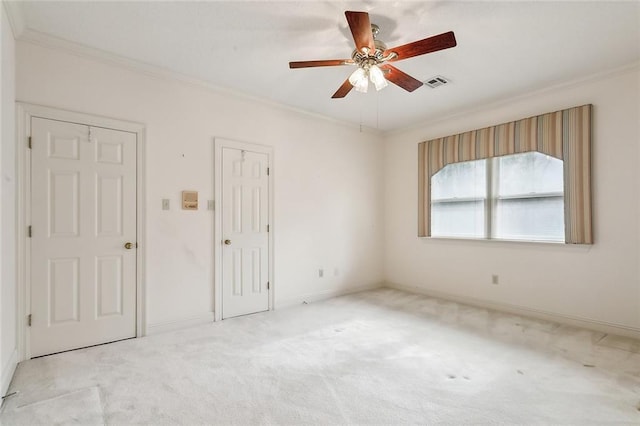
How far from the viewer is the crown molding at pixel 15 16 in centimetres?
229

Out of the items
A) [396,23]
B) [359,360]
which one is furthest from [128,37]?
[359,360]

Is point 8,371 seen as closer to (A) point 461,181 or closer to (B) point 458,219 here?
(B) point 458,219

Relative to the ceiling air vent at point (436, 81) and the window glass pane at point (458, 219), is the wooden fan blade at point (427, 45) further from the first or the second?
the window glass pane at point (458, 219)

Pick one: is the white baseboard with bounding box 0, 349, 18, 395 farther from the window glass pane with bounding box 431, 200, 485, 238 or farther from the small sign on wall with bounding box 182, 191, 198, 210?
the window glass pane with bounding box 431, 200, 485, 238

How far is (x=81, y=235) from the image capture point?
9.64 ft

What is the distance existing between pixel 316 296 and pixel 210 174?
2.33m

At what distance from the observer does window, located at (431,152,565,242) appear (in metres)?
3.79

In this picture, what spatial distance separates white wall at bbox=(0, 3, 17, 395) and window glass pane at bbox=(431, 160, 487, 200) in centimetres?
491

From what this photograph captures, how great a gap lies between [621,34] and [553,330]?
9.52 ft

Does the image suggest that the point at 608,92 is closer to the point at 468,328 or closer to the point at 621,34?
the point at 621,34

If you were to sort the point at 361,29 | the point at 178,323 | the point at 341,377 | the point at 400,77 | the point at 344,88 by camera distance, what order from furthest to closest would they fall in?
the point at 178,323
the point at 344,88
the point at 400,77
the point at 341,377
the point at 361,29

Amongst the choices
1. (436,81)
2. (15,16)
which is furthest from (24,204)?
(436,81)

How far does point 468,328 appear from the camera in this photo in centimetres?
351

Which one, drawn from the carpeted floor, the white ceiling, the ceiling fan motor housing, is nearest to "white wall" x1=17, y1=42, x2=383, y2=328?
the white ceiling
